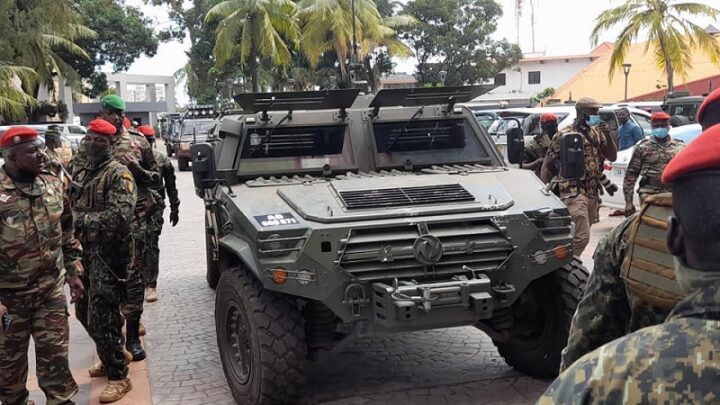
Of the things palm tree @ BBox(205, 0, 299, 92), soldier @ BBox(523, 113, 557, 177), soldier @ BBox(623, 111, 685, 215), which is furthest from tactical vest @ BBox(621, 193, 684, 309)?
palm tree @ BBox(205, 0, 299, 92)

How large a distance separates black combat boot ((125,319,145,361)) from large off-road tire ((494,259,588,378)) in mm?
2604

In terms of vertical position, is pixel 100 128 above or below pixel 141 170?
above

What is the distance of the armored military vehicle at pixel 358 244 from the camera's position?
4016 mm

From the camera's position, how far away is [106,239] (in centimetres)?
470

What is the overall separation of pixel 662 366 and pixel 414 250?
2.89 m

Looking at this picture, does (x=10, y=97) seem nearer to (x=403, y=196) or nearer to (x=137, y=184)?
(x=137, y=184)

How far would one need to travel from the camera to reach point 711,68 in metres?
30.3

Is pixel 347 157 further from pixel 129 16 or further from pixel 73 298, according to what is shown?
pixel 129 16

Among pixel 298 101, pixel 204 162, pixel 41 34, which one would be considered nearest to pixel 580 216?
pixel 298 101

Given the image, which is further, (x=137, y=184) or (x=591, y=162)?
(x=591, y=162)

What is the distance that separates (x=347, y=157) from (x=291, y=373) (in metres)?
1.83

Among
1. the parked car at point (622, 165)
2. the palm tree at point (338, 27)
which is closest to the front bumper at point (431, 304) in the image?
the parked car at point (622, 165)

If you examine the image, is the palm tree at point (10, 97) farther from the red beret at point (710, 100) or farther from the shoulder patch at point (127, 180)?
the red beret at point (710, 100)

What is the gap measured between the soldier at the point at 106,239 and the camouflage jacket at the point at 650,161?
449cm
